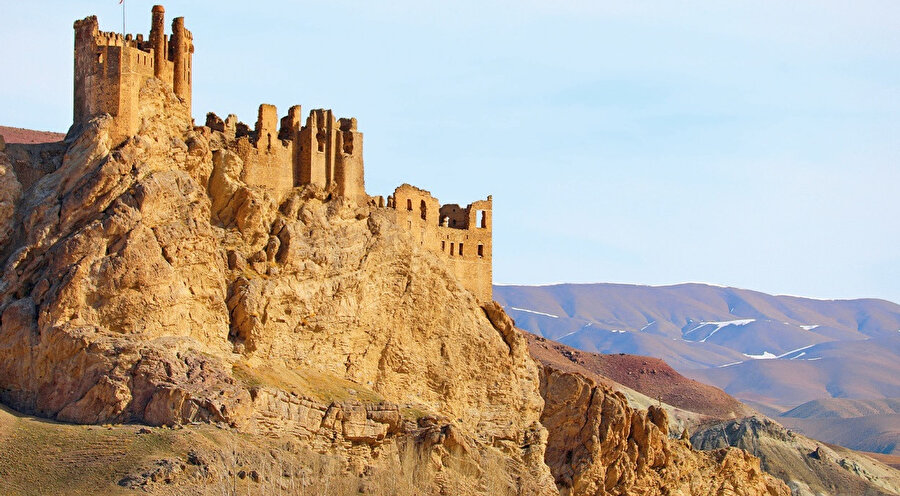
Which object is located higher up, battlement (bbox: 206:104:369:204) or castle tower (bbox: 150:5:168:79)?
castle tower (bbox: 150:5:168:79)

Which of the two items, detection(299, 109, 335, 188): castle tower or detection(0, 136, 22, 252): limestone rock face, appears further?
detection(299, 109, 335, 188): castle tower

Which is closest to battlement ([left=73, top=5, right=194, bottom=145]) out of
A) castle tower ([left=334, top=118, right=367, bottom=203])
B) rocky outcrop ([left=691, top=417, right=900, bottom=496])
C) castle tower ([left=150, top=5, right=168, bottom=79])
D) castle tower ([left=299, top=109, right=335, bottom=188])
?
castle tower ([left=150, top=5, right=168, bottom=79])

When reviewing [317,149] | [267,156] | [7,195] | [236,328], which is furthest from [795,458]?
[7,195]

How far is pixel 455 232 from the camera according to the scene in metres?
116

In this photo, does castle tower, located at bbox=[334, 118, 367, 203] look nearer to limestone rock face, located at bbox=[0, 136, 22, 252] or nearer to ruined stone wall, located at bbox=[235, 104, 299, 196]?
ruined stone wall, located at bbox=[235, 104, 299, 196]

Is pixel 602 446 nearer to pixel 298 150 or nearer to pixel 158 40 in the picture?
pixel 298 150

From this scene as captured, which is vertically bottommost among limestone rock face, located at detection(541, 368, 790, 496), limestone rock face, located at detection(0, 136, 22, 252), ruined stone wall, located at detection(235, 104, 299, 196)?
limestone rock face, located at detection(541, 368, 790, 496)

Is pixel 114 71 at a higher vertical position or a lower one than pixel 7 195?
higher

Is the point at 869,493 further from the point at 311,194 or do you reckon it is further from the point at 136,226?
the point at 136,226

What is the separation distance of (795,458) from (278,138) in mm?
105237

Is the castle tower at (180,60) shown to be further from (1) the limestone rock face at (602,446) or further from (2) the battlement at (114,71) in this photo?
(1) the limestone rock face at (602,446)

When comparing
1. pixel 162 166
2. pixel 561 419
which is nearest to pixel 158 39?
pixel 162 166

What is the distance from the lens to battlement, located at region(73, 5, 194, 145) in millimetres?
91750

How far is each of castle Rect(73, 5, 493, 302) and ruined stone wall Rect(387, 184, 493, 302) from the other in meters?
0.07
